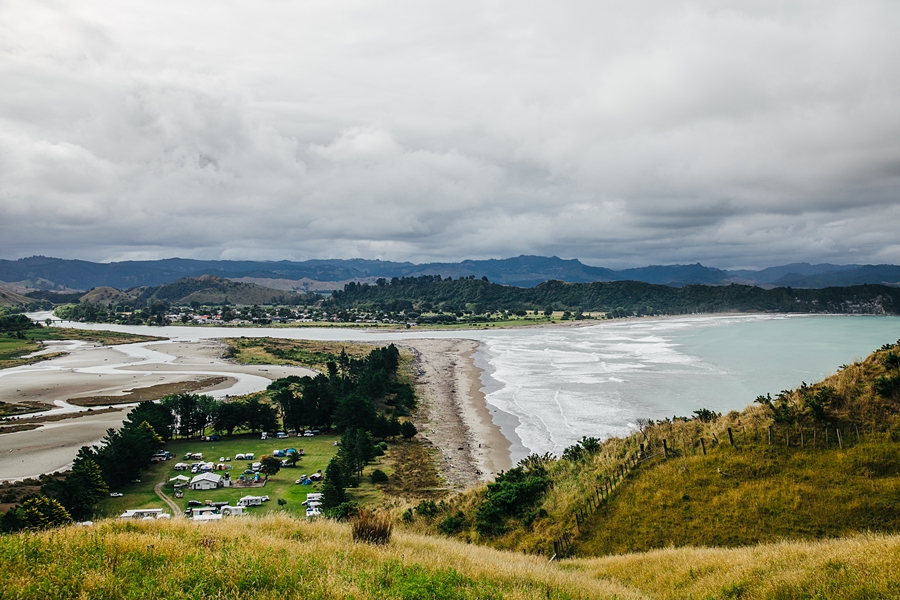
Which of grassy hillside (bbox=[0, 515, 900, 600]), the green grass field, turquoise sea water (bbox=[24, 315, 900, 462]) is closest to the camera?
grassy hillside (bbox=[0, 515, 900, 600])

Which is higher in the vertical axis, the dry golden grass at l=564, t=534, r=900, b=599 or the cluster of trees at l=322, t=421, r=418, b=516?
the dry golden grass at l=564, t=534, r=900, b=599

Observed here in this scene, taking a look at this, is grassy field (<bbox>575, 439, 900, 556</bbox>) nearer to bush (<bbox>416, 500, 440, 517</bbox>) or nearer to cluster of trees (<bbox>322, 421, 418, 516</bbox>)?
bush (<bbox>416, 500, 440, 517</bbox>)

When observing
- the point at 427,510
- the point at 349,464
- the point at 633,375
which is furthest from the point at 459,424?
the point at 633,375

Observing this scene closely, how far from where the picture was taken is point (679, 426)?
20125 mm

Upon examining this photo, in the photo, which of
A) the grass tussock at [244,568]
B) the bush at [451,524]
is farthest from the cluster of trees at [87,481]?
the grass tussock at [244,568]

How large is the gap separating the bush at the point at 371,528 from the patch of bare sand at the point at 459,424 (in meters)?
22.0

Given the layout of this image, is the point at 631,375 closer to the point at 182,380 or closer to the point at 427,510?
the point at 427,510

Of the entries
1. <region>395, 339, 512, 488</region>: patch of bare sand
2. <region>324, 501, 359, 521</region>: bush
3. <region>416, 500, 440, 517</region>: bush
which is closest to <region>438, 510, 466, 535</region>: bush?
<region>416, 500, 440, 517</region>: bush

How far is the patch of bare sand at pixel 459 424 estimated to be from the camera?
35812 mm

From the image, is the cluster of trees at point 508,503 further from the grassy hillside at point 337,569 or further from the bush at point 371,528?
the bush at point 371,528

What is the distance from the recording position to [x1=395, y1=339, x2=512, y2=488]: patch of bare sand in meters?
35.8

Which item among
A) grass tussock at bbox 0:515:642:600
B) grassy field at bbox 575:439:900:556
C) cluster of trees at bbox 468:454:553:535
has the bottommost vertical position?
cluster of trees at bbox 468:454:553:535

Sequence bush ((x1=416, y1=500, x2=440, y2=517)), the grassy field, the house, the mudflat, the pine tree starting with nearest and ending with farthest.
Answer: the grassy field, bush ((x1=416, y1=500, x2=440, y2=517)), the pine tree, the house, the mudflat

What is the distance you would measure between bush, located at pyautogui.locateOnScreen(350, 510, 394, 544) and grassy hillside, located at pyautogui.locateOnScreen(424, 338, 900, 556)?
794cm
